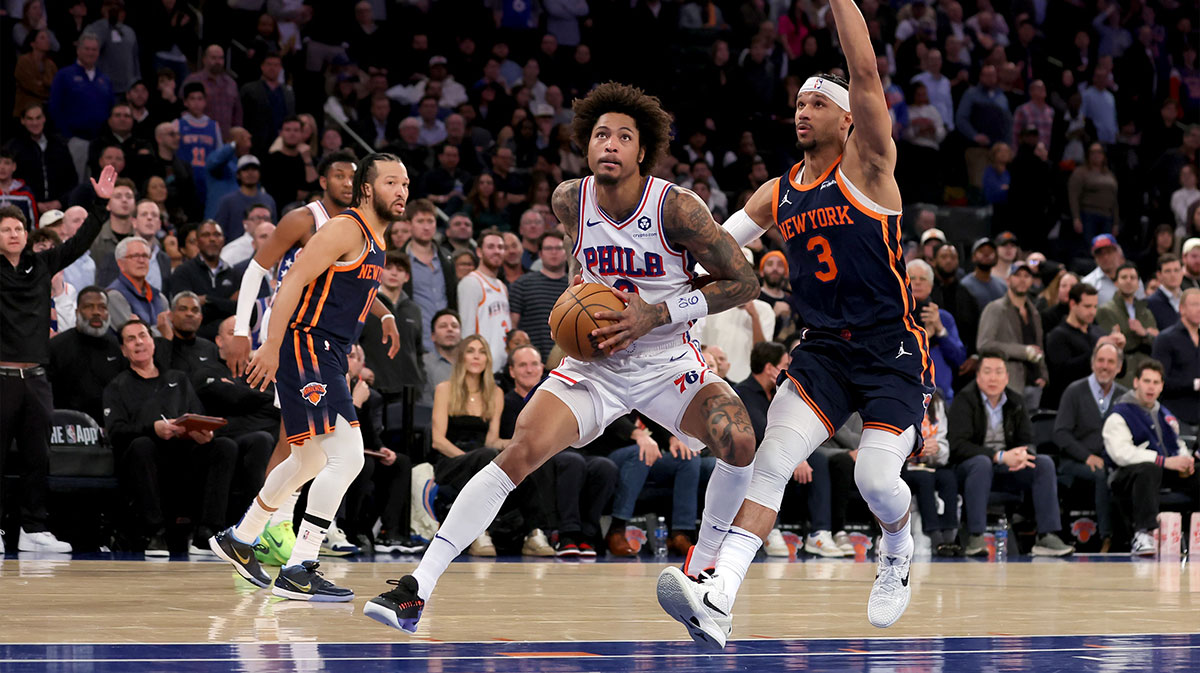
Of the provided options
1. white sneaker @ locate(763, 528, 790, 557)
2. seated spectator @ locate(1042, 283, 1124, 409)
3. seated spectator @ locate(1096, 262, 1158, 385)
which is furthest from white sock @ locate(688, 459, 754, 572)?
seated spectator @ locate(1096, 262, 1158, 385)

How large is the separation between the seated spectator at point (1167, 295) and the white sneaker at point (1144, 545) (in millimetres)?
2626

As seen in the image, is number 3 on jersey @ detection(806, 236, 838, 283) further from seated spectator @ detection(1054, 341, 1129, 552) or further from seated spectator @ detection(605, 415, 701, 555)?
seated spectator @ detection(1054, 341, 1129, 552)

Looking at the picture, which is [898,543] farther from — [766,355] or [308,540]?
[766,355]

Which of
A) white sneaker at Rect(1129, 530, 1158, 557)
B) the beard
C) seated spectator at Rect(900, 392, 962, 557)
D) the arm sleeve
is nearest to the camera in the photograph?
the arm sleeve

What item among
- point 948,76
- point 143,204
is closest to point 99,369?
point 143,204

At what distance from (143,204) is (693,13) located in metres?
10.1

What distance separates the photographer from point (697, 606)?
4.99 meters

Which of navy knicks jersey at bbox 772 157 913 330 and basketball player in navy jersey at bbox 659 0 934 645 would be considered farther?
Answer: navy knicks jersey at bbox 772 157 913 330

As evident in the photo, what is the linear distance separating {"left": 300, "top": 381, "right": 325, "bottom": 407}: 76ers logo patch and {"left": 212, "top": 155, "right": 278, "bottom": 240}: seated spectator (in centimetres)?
574

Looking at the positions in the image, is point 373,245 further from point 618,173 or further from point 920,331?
point 920,331

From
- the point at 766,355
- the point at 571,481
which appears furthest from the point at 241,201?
the point at 766,355

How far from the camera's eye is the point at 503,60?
1772 cm

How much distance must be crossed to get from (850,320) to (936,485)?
6256 millimetres

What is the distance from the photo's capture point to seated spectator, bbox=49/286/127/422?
10.4 meters
